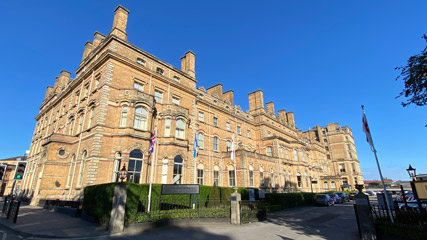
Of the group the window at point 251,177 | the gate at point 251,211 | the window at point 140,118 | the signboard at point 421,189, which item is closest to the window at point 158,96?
the window at point 140,118

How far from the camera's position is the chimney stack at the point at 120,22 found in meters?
22.1

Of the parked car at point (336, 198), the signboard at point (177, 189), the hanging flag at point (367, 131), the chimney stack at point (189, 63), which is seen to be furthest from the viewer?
the parked car at point (336, 198)

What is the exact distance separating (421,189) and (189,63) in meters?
26.6

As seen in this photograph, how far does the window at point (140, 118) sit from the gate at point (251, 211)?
1230 centimetres

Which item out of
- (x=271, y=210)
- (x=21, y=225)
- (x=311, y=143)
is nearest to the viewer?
(x=21, y=225)

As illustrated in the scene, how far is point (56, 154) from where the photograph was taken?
2075 cm

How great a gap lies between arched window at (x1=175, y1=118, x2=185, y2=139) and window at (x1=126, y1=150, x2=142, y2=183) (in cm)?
481

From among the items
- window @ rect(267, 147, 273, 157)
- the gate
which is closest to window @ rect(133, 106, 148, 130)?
the gate

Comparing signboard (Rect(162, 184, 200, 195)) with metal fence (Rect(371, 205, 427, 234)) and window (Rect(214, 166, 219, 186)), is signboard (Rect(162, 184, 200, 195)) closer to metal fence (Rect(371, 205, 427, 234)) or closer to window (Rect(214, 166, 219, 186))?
metal fence (Rect(371, 205, 427, 234))

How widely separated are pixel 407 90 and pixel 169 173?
1853 centimetres

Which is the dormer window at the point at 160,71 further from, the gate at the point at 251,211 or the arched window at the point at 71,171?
the gate at the point at 251,211

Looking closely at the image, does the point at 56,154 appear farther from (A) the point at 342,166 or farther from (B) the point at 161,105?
(A) the point at 342,166

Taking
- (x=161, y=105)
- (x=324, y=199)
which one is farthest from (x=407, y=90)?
(x=324, y=199)

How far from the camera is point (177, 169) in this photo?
2159 centimetres
